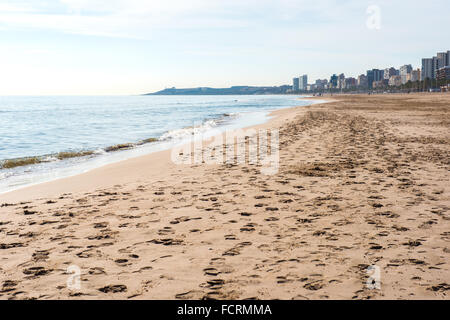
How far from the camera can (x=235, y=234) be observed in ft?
18.4

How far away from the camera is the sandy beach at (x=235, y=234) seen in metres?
4.04

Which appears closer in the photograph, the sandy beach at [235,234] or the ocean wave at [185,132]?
the sandy beach at [235,234]

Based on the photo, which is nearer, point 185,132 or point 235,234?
point 235,234

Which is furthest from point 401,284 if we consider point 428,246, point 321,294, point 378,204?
point 378,204

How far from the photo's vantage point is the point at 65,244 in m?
5.36

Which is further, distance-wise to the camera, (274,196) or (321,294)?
(274,196)

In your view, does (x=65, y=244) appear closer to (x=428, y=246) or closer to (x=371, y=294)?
(x=371, y=294)

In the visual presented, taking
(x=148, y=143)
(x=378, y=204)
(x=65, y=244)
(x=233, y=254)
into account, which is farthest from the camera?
(x=148, y=143)

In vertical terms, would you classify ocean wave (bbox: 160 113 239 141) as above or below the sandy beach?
above

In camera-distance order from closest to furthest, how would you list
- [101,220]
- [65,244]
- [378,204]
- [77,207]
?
1. [65,244]
2. [101,220]
3. [378,204]
4. [77,207]

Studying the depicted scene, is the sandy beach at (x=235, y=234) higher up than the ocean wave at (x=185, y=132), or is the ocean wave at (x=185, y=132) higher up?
the ocean wave at (x=185, y=132)

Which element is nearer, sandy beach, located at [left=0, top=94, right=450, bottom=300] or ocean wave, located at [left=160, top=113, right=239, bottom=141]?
sandy beach, located at [left=0, top=94, right=450, bottom=300]

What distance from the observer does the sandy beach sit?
4.04 m
